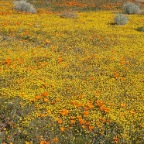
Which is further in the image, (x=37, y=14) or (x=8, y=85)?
(x=37, y=14)

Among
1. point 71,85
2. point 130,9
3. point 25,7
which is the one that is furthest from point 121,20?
point 71,85

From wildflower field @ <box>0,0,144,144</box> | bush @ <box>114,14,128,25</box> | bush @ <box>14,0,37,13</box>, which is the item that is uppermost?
bush @ <box>14,0,37,13</box>

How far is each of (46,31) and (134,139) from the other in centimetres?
1241

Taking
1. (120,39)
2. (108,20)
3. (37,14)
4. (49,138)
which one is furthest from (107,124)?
(37,14)

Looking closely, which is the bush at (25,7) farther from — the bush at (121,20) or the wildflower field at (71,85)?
the bush at (121,20)

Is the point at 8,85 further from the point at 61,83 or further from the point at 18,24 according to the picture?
the point at 18,24

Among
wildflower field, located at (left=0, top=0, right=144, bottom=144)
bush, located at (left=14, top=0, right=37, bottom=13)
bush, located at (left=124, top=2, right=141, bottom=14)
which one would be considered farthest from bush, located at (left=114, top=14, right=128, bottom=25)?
bush, located at (left=14, top=0, right=37, bottom=13)

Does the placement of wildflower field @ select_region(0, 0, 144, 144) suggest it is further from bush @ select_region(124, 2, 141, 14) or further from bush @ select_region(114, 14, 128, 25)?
bush @ select_region(124, 2, 141, 14)

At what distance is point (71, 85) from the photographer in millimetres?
11992

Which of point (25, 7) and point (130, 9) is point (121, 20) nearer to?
point (130, 9)

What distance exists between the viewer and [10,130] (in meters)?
9.56

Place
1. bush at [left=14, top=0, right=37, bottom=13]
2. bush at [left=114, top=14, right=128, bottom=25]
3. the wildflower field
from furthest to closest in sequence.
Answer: bush at [left=14, top=0, right=37, bottom=13] → bush at [left=114, top=14, right=128, bottom=25] → the wildflower field

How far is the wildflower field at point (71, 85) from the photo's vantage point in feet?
30.6

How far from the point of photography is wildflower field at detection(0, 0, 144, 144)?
9336 millimetres
